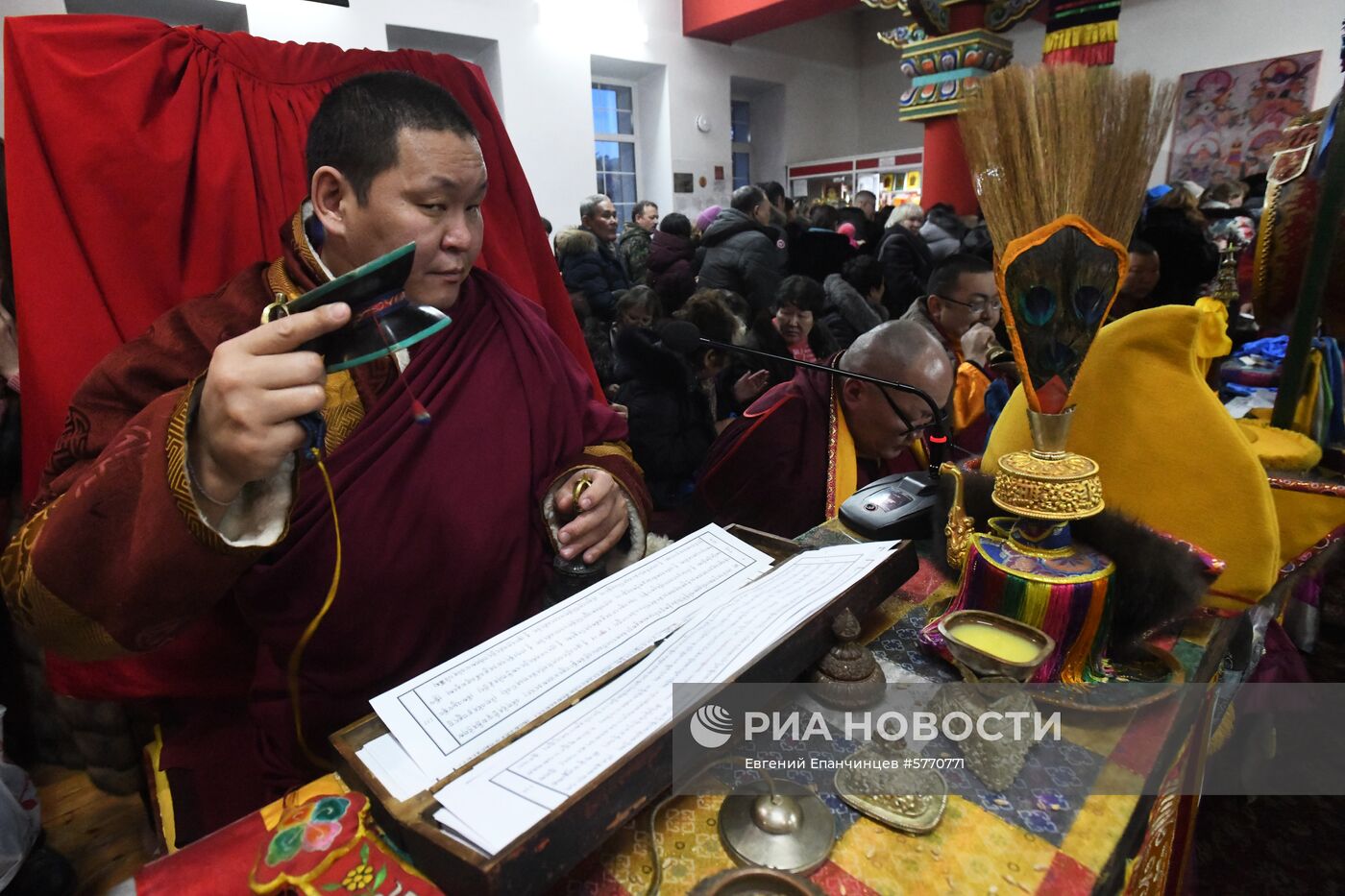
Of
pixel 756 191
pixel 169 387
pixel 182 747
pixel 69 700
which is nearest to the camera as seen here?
pixel 169 387

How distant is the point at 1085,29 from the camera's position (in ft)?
14.0

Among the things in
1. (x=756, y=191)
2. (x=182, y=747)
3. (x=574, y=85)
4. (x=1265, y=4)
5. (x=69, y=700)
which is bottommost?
(x=69, y=700)

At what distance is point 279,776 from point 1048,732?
0.89 m

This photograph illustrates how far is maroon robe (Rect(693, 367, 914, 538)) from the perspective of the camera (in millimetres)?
1566

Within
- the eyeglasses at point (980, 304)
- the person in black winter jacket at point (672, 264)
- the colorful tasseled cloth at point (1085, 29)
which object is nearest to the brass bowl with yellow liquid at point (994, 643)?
the eyeglasses at point (980, 304)

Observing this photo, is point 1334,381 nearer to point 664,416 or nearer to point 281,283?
point 664,416

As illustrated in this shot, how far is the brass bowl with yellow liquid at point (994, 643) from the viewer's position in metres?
0.65

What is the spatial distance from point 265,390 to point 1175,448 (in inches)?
39.2

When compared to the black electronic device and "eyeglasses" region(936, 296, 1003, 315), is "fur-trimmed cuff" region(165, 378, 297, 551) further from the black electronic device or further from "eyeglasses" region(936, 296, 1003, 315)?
"eyeglasses" region(936, 296, 1003, 315)

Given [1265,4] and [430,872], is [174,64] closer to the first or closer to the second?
[430,872]

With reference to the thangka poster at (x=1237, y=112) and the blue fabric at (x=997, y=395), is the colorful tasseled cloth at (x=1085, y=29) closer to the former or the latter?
the thangka poster at (x=1237, y=112)

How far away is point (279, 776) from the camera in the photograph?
2.88ft

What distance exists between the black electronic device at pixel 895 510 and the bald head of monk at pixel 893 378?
358 millimetres

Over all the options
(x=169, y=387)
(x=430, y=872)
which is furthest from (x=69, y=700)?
(x=430, y=872)
